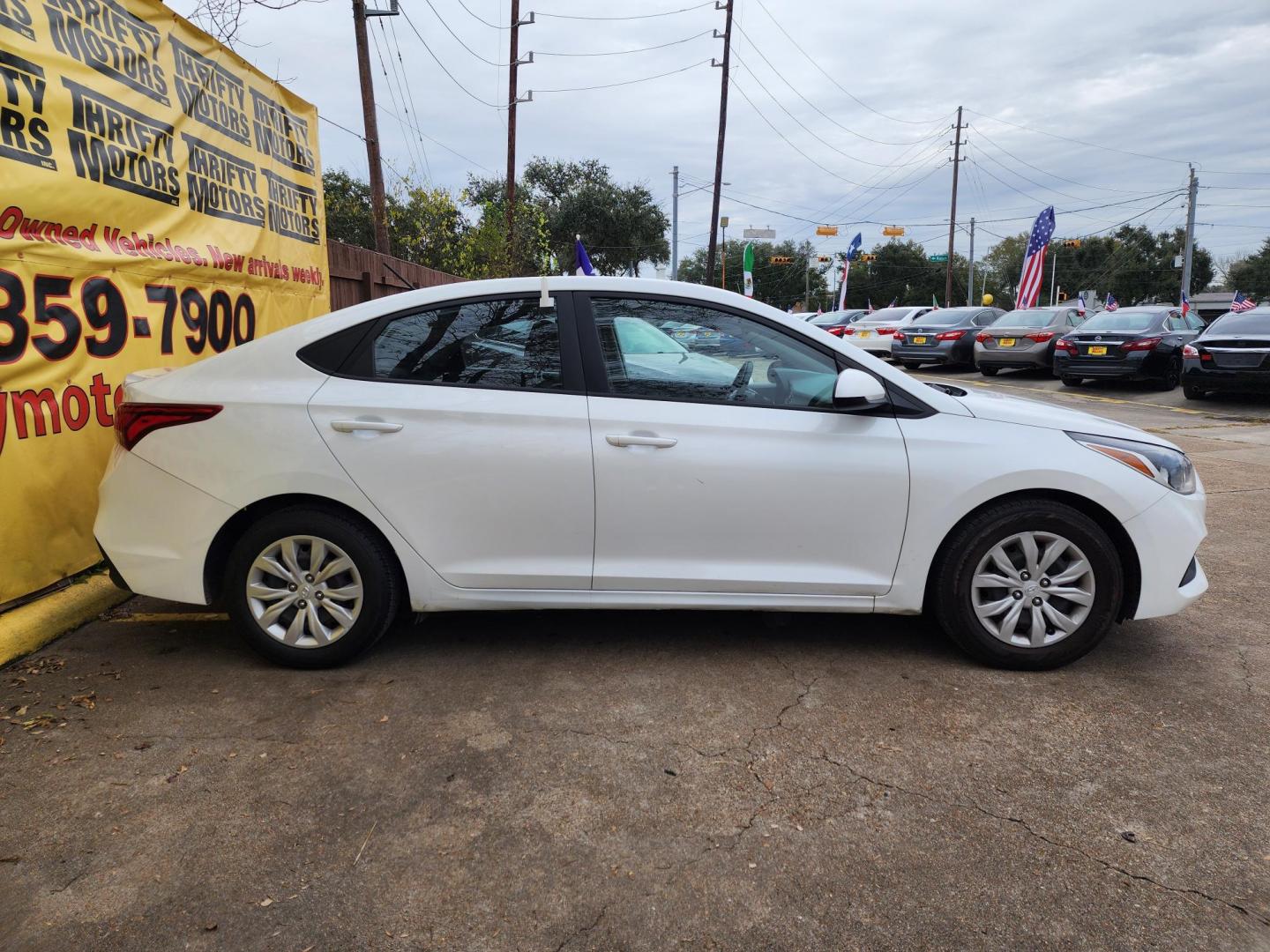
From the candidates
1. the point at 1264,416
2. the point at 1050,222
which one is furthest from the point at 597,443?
the point at 1050,222

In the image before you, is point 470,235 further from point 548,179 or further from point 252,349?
point 548,179

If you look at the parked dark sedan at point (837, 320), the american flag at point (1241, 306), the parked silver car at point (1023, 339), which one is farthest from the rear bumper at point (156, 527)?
the parked dark sedan at point (837, 320)

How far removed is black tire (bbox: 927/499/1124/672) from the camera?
336cm

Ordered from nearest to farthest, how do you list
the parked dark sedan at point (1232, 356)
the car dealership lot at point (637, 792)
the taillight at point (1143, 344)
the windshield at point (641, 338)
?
the car dealership lot at point (637, 792) < the windshield at point (641, 338) < the parked dark sedan at point (1232, 356) < the taillight at point (1143, 344)

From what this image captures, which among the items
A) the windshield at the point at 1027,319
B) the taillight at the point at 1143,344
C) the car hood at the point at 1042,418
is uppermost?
the windshield at the point at 1027,319

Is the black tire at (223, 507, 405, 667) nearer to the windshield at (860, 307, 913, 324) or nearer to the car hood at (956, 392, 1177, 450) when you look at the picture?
the car hood at (956, 392, 1177, 450)

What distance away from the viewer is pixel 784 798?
260 cm

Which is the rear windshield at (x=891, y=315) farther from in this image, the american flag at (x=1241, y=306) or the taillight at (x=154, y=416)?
the taillight at (x=154, y=416)

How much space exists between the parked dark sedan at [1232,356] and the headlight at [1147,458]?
37.8ft

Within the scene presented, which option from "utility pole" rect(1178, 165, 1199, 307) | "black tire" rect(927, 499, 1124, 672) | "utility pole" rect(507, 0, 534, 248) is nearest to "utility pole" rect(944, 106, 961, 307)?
"utility pole" rect(1178, 165, 1199, 307)

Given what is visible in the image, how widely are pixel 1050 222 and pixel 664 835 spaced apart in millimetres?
29863

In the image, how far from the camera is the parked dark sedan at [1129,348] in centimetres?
1516

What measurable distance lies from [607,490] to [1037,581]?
5.85 ft

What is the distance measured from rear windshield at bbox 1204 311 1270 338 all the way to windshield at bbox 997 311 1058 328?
4634 millimetres
